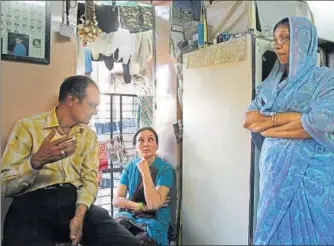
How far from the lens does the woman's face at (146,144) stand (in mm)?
986

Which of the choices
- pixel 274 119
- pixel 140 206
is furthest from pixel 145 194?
pixel 274 119

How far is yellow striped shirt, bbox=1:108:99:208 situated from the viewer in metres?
0.81

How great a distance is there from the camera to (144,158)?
3.28ft

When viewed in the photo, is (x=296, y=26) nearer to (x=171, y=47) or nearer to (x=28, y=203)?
(x=171, y=47)

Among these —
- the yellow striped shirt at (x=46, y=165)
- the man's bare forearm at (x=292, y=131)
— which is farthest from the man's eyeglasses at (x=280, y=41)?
the yellow striped shirt at (x=46, y=165)

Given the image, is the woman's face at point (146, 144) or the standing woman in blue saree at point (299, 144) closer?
the standing woman in blue saree at point (299, 144)

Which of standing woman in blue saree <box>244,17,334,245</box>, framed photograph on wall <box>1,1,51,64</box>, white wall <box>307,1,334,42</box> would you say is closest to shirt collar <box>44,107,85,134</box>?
framed photograph on wall <box>1,1,51,64</box>

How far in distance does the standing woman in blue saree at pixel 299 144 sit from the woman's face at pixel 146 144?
0.32m

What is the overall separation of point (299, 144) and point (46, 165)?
25.2 inches

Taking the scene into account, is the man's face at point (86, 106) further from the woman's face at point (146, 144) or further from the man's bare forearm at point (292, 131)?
the man's bare forearm at point (292, 131)

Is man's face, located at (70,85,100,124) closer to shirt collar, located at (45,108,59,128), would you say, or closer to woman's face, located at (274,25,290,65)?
shirt collar, located at (45,108,59,128)

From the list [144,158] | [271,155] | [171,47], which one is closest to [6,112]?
[144,158]

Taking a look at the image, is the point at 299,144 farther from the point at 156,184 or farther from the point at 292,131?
the point at 156,184

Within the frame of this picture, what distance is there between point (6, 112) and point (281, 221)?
29.5 inches
